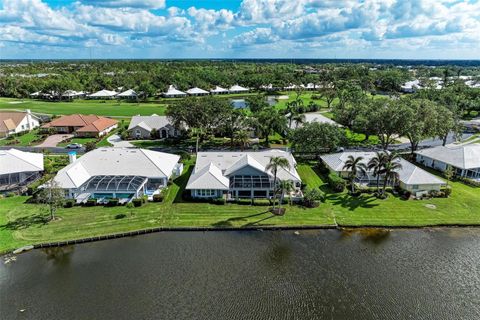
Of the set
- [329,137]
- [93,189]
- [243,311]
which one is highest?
[329,137]

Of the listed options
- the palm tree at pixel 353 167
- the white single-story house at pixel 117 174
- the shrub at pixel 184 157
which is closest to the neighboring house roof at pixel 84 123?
the white single-story house at pixel 117 174

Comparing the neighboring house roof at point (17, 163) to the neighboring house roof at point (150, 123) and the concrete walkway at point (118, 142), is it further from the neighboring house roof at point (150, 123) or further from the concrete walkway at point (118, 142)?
the neighboring house roof at point (150, 123)

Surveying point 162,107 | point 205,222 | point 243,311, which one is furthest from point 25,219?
point 162,107

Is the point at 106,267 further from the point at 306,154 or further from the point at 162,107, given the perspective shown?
the point at 162,107

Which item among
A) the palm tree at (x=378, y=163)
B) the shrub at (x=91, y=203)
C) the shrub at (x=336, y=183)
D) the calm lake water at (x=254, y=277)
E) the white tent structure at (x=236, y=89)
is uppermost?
the white tent structure at (x=236, y=89)

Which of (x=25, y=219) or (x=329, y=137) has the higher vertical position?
(x=329, y=137)

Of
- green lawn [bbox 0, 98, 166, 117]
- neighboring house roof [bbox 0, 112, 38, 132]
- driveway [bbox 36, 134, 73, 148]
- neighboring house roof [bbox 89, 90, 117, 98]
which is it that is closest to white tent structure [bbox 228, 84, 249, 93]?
green lawn [bbox 0, 98, 166, 117]

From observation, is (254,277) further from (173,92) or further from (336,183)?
(173,92)
